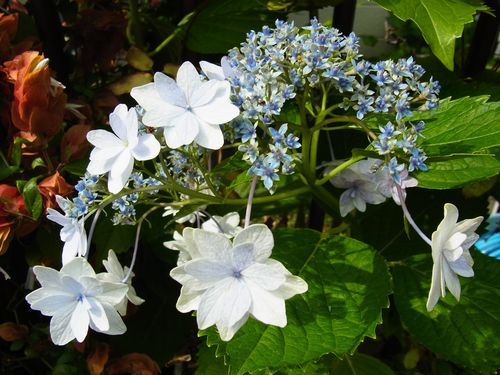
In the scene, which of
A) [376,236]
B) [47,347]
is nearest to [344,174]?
[376,236]

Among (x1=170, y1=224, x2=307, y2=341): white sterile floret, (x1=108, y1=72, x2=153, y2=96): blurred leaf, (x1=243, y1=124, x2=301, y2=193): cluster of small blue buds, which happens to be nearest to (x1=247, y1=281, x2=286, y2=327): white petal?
(x1=170, y1=224, x2=307, y2=341): white sterile floret

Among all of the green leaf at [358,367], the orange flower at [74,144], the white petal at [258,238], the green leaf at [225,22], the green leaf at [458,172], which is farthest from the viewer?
the green leaf at [225,22]

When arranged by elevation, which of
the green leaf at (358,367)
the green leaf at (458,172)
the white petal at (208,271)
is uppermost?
the white petal at (208,271)

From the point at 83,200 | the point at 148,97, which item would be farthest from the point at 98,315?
the point at 148,97

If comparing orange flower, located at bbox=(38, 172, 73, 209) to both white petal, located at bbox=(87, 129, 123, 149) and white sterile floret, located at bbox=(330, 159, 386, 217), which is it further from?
white sterile floret, located at bbox=(330, 159, 386, 217)

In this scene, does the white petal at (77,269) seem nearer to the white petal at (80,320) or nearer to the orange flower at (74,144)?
the white petal at (80,320)

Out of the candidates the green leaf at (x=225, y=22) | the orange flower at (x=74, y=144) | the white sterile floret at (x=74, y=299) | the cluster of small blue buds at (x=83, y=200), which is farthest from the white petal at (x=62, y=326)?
the green leaf at (x=225, y=22)
